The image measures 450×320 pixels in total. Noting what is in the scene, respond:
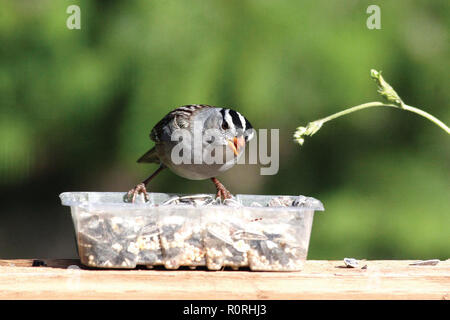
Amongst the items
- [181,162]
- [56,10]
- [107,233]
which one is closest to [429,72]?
[181,162]

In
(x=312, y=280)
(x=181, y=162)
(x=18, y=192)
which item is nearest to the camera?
(x=312, y=280)

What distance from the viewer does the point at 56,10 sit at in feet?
12.2

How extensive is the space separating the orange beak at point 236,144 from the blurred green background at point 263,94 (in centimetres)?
62

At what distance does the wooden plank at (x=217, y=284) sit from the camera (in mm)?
2145

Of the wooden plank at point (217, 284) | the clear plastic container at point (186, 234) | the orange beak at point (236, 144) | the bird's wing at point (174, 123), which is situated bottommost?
the wooden plank at point (217, 284)

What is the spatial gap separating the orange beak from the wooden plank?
0.65 m

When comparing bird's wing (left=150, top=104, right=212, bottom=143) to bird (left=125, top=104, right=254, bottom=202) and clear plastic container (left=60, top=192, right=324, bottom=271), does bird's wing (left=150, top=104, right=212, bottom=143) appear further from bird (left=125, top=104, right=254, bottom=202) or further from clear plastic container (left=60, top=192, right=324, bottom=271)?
clear plastic container (left=60, top=192, right=324, bottom=271)

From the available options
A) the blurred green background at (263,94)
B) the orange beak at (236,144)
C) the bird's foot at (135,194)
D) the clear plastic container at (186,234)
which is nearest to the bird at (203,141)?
the orange beak at (236,144)

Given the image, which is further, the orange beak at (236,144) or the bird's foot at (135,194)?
the orange beak at (236,144)

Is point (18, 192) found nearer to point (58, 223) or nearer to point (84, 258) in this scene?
point (58, 223)

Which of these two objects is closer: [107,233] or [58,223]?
[107,233]

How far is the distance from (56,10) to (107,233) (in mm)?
1610

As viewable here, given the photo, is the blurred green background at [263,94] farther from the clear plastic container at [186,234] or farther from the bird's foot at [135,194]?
the clear plastic container at [186,234]

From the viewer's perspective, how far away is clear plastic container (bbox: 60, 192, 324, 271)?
2412 mm
